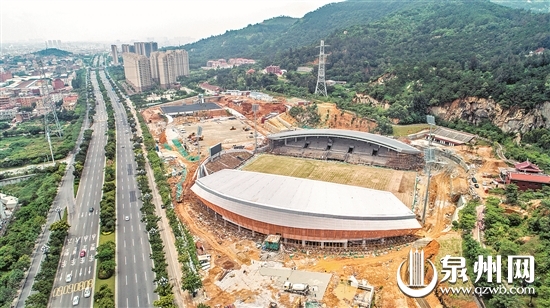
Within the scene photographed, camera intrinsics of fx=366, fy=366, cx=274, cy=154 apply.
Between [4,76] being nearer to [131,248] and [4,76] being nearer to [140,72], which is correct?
[140,72]

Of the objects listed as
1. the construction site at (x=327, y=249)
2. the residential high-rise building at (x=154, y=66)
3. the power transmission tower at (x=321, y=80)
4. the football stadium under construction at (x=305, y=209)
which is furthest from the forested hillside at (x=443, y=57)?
the residential high-rise building at (x=154, y=66)

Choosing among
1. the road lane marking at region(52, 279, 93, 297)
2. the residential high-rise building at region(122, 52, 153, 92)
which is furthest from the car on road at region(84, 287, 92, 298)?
the residential high-rise building at region(122, 52, 153, 92)

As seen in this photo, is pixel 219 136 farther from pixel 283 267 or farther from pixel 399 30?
pixel 399 30

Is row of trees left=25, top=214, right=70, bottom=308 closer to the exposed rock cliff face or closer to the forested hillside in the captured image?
the forested hillside

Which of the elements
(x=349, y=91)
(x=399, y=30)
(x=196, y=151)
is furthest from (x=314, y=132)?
(x=399, y=30)

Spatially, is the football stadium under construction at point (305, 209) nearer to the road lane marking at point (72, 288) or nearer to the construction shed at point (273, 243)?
the construction shed at point (273, 243)

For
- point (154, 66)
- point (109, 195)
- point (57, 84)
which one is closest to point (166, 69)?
point (154, 66)

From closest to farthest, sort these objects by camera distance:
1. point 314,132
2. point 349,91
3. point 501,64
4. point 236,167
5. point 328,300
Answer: point 328,300 → point 236,167 → point 314,132 → point 501,64 → point 349,91
